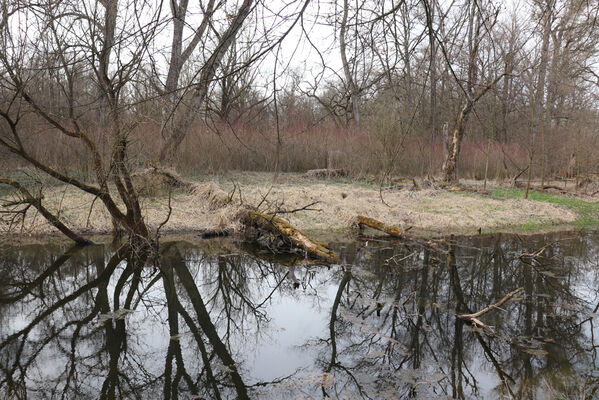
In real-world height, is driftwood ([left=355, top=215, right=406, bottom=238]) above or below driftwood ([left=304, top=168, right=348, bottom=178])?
below

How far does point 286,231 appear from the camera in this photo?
7.79 metres

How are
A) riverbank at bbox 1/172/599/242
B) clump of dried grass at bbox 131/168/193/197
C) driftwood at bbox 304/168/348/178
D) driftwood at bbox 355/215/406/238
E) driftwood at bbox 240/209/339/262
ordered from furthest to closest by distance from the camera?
driftwood at bbox 304/168/348/178 → clump of dried grass at bbox 131/168/193/197 → riverbank at bbox 1/172/599/242 → driftwood at bbox 355/215/406/238 → driftwood at bbox 240/209/339/262

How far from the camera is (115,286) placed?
19.5ft

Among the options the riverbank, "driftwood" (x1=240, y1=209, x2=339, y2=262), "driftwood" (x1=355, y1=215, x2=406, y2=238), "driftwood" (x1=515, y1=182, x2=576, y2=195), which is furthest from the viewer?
"driftwood" (x1=515, y1=182, x2=576, y2=195)

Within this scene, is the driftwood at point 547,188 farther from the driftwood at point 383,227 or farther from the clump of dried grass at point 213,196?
the clump of dried grass at point 213,196

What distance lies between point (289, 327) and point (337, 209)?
20.2 ft

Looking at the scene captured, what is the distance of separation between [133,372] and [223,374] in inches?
28.8

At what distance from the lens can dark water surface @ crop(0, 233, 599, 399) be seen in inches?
140

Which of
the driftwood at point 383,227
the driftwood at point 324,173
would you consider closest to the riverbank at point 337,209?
the driftwood at point 383,227

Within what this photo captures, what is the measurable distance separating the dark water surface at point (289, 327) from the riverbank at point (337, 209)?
5.00 ft

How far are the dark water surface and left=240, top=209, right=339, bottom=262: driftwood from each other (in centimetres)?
30

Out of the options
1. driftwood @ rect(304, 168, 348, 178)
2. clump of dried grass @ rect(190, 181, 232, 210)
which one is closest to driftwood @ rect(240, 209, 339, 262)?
clump of dried grass @ rect(190, 181, 232, 210)

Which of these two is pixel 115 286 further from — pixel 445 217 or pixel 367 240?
pixel 445 217

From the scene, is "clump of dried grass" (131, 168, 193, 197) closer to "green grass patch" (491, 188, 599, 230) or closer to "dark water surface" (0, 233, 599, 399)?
"dark water surface" (0, 233, 599, 399)
